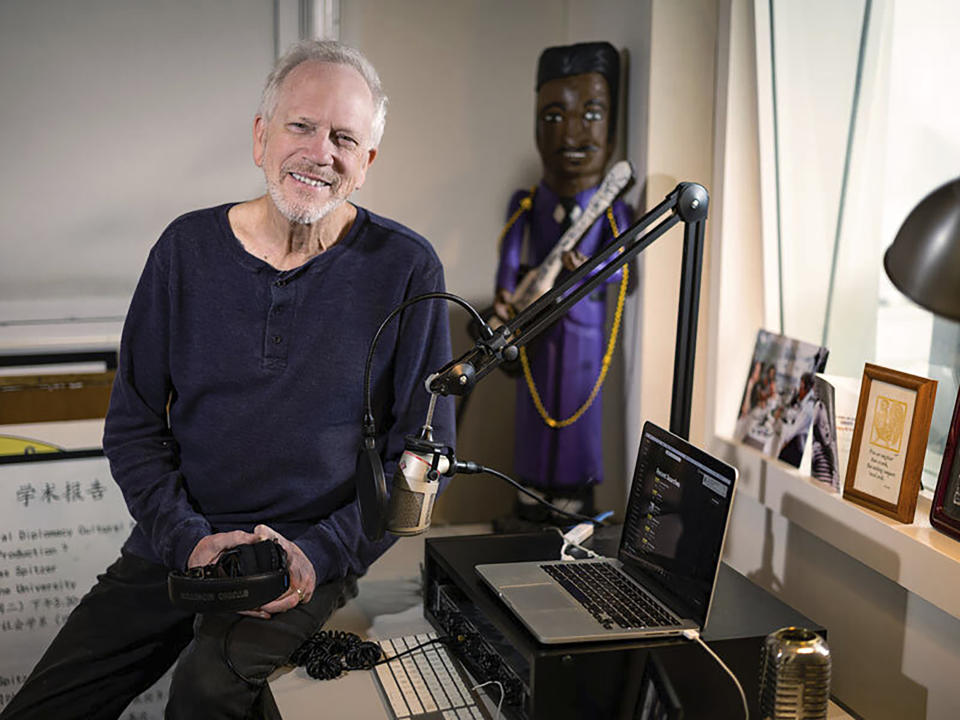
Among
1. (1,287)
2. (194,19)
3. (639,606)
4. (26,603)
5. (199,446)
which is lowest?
(26,603)

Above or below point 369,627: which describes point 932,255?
above

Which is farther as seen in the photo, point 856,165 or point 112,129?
point 112,129

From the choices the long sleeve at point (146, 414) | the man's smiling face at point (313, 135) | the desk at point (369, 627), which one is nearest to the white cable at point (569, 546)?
the desk at point (369, 627)

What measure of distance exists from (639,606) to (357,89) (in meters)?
0.96

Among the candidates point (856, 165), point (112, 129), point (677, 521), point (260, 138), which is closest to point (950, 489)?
point (677, 521)

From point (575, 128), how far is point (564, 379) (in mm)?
568

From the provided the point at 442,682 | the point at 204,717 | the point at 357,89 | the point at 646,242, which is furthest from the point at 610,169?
the point at 204,717

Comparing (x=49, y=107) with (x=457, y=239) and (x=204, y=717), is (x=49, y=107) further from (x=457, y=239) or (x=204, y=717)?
(x=204, y=717)

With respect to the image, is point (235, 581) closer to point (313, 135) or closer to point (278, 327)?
point (278, 327)

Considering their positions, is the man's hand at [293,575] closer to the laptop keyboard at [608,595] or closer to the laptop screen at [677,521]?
the laptop keyboard at [608,595]

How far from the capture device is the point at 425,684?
141 centimetres

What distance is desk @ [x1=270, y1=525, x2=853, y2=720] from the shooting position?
1.35 metres

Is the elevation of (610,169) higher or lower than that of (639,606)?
higher

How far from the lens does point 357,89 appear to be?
5.65ft
